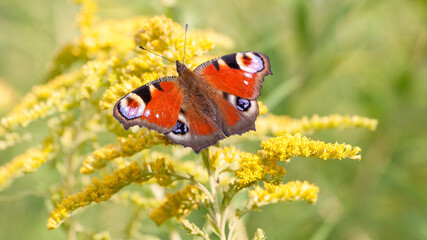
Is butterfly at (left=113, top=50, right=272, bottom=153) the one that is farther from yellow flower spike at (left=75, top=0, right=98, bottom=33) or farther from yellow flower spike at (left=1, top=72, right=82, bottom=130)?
yellow flower spike at (left=75, top=0, right=98, bottom=33)

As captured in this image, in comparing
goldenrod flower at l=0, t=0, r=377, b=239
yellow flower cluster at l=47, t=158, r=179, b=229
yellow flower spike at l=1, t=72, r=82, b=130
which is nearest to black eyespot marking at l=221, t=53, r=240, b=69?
goldenrod flower at l=0, t=0, r=377, b=239

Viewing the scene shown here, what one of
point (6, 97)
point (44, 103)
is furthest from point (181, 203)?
point (6, 97)

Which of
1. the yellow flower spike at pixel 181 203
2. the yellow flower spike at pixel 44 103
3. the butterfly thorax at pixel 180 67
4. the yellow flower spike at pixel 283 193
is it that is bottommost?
the yellow flower spike at pixel 283 193

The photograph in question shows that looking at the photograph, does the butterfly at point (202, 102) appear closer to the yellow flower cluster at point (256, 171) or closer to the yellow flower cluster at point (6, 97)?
the yellow flower cluster at point (256, 171)

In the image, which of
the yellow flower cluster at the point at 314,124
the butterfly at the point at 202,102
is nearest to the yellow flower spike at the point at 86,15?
the butterfly at the point at 202,102

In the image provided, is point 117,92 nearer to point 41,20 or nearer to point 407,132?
point 407,132

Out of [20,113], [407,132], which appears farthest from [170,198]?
[407,132]
